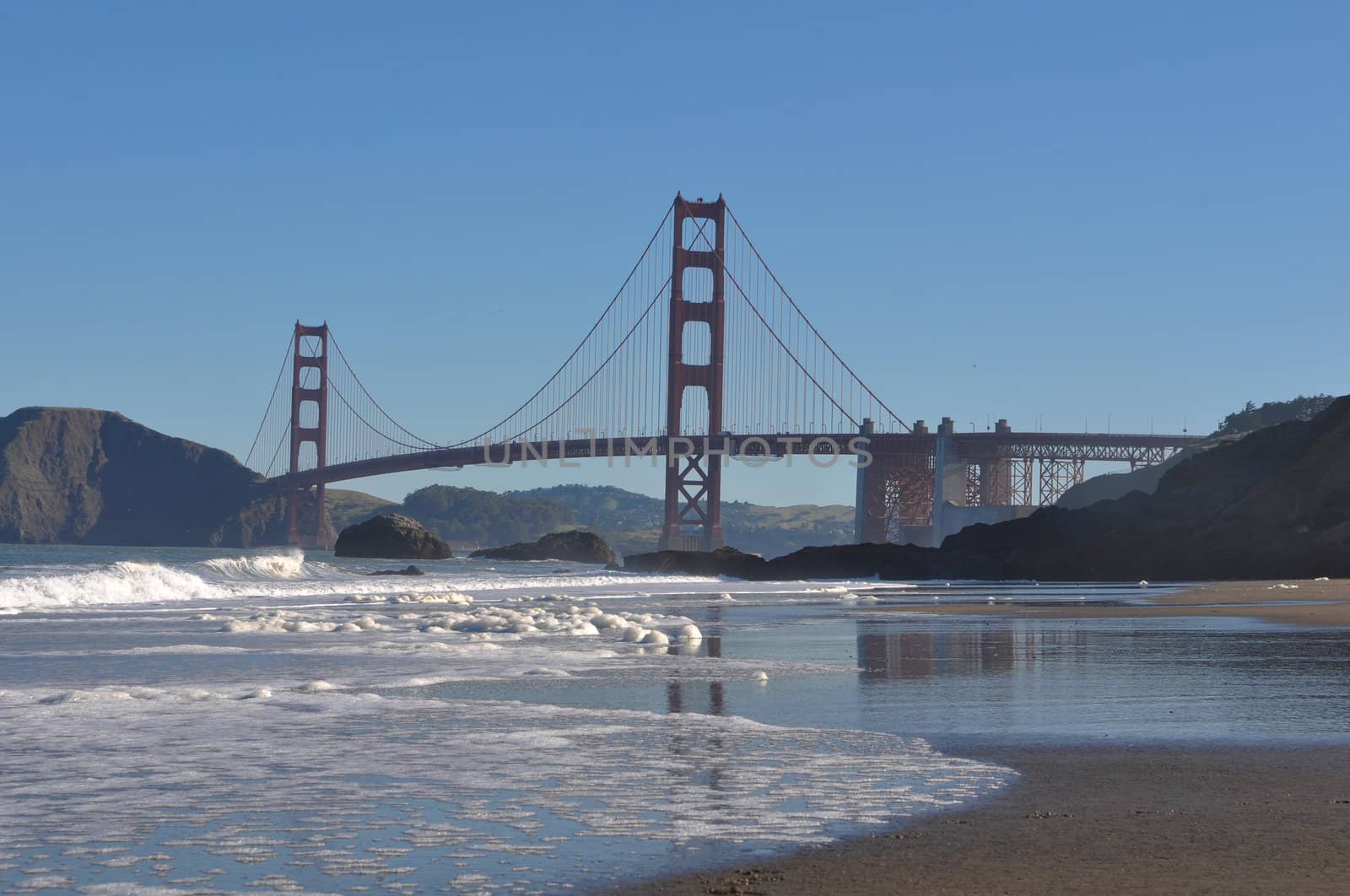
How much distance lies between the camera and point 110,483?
130m

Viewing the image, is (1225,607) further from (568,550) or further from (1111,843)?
(568,550)

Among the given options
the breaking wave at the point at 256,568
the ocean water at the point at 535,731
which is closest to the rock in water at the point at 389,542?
the breaking wave at the point at 256,568

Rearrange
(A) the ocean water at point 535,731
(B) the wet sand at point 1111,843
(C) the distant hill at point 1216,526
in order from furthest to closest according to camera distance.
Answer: (C) the distant hill at point 1216,526 → (A) the ocean water at point 535,731 → (B) the wet sand at point 1111,843

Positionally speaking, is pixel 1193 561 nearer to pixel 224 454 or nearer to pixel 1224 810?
pixel 1224 810

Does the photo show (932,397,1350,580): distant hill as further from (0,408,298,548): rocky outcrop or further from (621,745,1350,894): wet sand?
(0,408,298,548): rocky outcrop

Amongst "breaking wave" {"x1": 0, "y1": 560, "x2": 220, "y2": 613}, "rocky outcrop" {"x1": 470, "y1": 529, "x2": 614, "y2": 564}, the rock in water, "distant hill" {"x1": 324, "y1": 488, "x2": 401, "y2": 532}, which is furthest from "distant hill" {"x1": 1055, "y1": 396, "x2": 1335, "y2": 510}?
"distant hill" {"x1": 324, "y1": 488, "x2": 401, "y2": 532}

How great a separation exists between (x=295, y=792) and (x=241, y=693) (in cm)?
389

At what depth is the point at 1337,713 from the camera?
8.23 metres

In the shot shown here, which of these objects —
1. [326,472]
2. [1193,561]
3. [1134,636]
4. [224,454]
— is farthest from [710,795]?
[224,454]

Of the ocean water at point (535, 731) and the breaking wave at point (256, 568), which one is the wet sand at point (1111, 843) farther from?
the breaking wave at point (256, 568)

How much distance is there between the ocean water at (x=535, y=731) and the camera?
4754mm

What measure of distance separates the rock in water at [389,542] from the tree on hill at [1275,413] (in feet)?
148

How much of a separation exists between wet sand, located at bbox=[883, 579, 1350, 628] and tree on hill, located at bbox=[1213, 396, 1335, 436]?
57.6 m

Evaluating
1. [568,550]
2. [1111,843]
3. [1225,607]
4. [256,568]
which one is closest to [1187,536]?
[1225,607]
